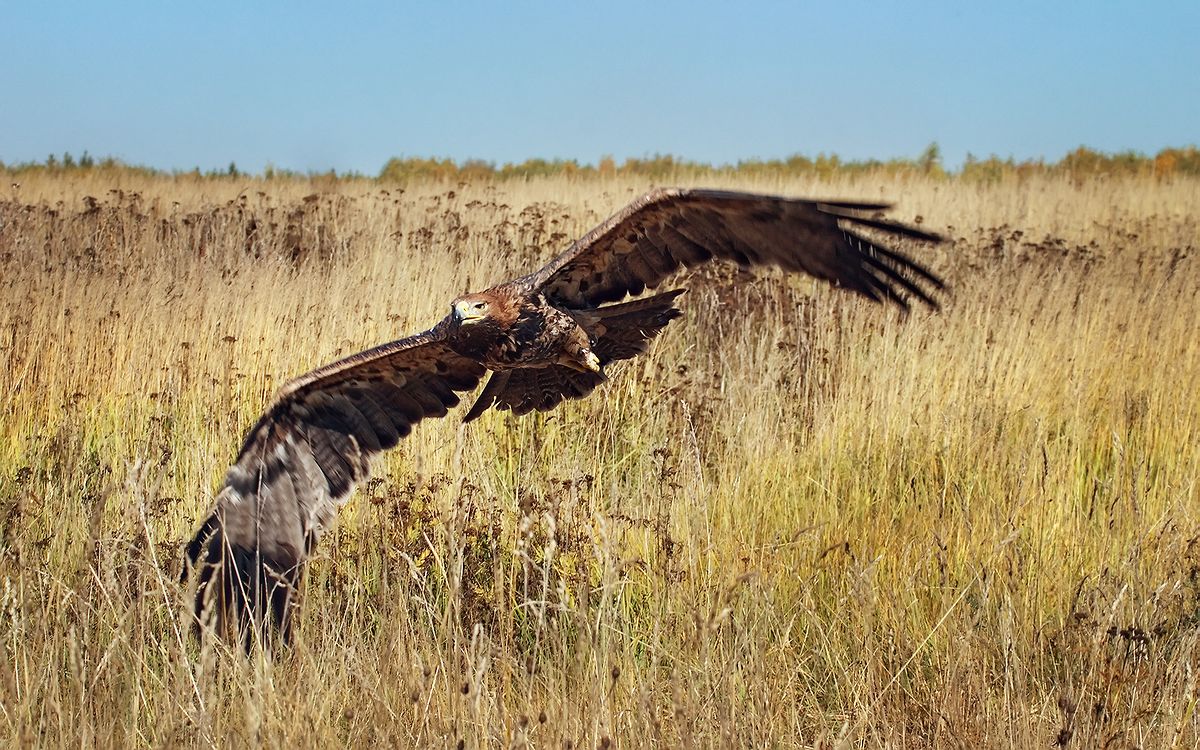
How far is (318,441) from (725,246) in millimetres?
2089

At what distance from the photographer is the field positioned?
11.1 ft

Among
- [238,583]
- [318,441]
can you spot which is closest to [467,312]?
[318,441]

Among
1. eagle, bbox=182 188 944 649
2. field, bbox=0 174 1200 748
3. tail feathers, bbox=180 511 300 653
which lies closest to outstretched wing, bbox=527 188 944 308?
eagle, bbox=182 188 944 649

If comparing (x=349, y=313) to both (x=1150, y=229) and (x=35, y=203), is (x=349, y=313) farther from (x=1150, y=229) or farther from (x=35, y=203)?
(x=1150, y=229)

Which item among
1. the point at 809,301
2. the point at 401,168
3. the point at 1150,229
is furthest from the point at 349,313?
the point at 401,168

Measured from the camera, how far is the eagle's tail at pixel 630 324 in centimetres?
500

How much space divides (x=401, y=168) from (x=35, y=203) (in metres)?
11.6

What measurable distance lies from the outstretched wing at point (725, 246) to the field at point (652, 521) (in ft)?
2.65

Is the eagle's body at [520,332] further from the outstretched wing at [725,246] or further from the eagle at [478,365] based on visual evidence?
the outstretched wing at [725,246]

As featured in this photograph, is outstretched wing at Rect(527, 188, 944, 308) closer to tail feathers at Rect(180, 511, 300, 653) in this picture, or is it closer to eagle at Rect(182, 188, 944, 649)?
eagle at Rect(182, 188, 944, 649)

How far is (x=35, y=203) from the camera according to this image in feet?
43.1

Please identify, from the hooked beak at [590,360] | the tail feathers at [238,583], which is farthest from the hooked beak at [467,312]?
the tail feathers at [238,583]

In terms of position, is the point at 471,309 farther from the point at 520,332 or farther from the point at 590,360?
the point at 590,360

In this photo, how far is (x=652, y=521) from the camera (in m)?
4.54
